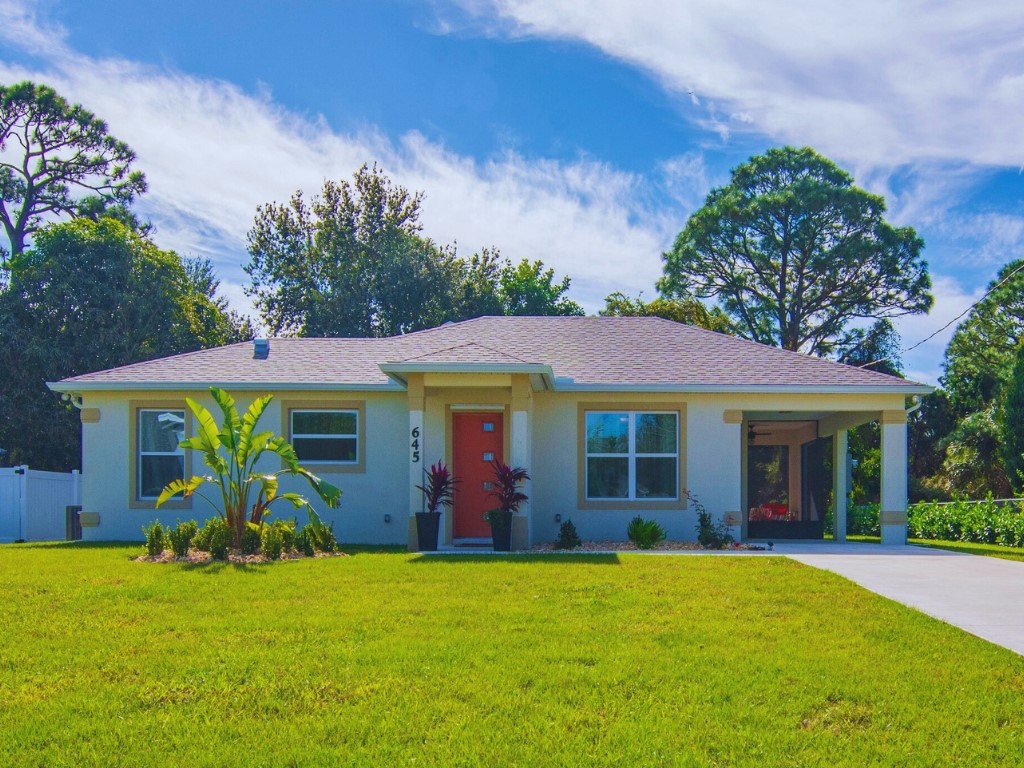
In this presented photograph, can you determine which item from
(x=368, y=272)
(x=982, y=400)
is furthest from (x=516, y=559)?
(x=982, y=400)

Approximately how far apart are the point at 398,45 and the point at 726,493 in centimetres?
928

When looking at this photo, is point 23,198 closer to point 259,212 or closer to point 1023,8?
point 259,212

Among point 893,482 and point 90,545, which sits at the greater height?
point 893,482

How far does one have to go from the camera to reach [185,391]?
17.0 m

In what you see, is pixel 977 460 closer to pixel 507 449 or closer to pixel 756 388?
pixel 756 388

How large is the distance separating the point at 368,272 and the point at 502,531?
77.1 feet

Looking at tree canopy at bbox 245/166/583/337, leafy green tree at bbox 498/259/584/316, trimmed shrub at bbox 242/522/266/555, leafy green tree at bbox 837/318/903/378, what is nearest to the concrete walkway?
trimmed shrub at bbox 242/522/266/555

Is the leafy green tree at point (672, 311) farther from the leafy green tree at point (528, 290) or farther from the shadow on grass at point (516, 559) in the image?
the shadow on grass at point (516, 559)

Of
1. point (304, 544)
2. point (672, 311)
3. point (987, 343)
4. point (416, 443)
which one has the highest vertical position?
point (672, 311)

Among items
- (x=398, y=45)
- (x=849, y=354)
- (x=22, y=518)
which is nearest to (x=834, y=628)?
(x=398, y=45)

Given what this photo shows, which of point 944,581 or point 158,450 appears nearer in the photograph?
point 944,581

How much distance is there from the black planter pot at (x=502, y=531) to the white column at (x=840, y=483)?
7.94 metres

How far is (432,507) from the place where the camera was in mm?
14695

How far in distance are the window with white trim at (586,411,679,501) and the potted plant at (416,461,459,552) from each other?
9.80 ft
